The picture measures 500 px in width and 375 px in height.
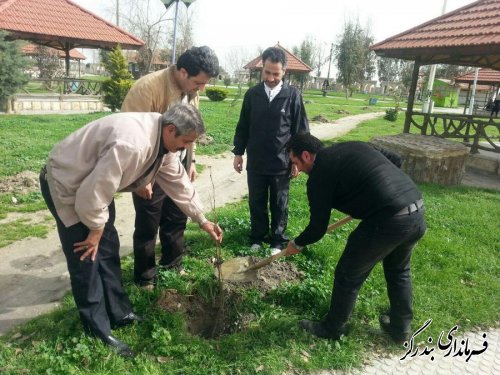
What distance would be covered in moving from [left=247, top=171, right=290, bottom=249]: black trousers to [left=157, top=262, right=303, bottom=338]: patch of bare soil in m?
0.72

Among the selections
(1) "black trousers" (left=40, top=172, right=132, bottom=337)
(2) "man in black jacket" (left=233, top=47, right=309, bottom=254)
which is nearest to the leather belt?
(2) "man in black jacket" (left=233, top=47, right=309, bottom=254)

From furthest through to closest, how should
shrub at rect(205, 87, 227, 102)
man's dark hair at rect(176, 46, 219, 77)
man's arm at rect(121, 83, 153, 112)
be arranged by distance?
shrub at rect(205, 87, 227, 102)
man's arm at rect(121, 83, 153, 112)
man's dark hair at rect(176, 46, 219, 77)

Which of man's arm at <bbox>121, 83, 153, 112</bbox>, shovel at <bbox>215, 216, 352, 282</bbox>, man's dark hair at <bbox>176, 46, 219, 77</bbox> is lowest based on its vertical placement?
shovel at <bbox>215, 216, 352, 282</bbox>

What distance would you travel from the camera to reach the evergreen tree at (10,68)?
42.6ft

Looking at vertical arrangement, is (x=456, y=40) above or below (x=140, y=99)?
above

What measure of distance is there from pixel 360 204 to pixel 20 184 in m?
5.13

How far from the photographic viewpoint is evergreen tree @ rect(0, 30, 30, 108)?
1298 centimetres

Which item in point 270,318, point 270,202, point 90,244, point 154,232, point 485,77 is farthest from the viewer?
point 485,77

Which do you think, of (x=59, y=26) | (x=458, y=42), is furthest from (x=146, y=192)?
(x=59, y=26)

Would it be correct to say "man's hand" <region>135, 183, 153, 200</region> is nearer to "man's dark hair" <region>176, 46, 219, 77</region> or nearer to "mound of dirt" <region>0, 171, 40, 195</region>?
"man's dark hair" <region>176, 46, 219, 77</region>

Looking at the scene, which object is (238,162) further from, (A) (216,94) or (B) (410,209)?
(A) (216,94)

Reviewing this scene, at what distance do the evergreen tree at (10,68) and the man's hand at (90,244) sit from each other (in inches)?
517

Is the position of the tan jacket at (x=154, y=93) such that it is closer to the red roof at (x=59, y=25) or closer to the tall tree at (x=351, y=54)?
the red roof at (x=59, y=25)

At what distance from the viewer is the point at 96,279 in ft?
8.20
